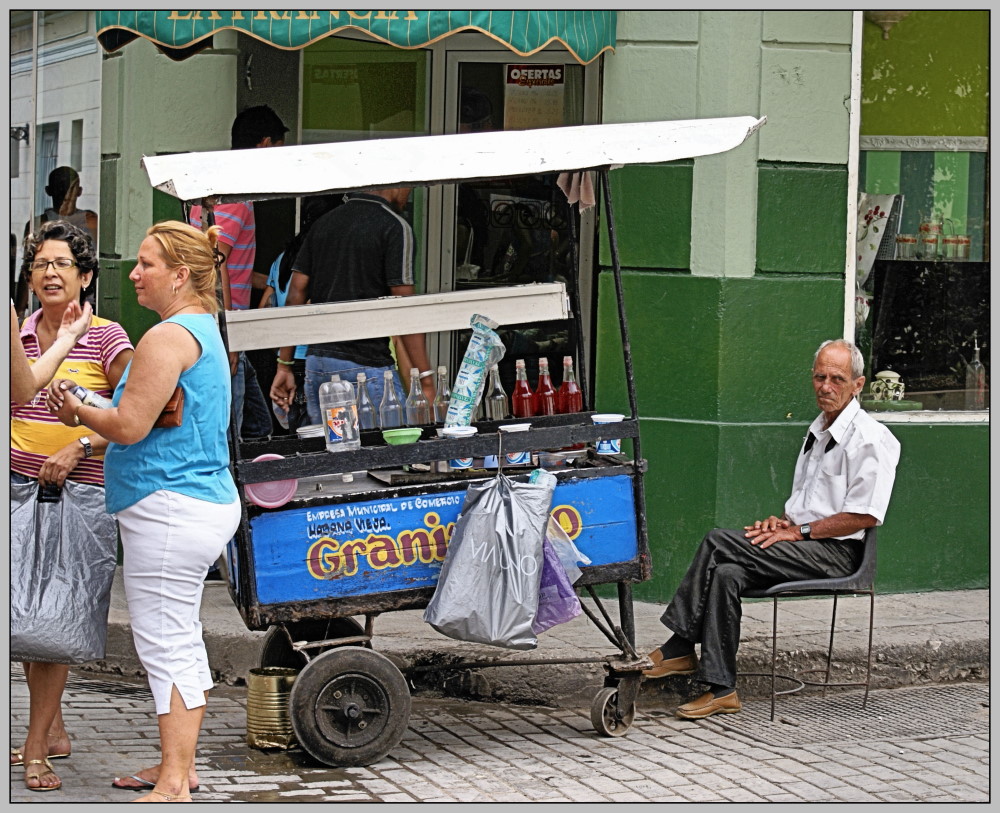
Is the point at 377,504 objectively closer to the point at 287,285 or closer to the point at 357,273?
the point at 357,273

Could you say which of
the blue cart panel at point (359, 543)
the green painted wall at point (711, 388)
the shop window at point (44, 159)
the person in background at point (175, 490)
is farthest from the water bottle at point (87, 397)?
the shop window at point (44, 159)

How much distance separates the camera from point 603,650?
5.88 m

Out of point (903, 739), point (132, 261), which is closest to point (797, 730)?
point (903, 739)

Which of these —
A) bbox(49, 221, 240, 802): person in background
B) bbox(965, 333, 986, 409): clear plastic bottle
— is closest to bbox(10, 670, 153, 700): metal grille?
bbox(49, 221, 240, 802): person in background

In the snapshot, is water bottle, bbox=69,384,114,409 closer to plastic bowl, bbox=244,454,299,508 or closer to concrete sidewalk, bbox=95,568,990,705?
plastic bowl, bbox=244,454,299,508

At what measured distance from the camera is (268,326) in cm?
505

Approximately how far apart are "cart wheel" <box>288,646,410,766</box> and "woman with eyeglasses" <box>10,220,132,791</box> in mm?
772

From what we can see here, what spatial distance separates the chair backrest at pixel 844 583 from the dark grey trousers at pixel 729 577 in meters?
0.03

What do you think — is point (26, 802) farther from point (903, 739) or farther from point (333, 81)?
point (333, 81)

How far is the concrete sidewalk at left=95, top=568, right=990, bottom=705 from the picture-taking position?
563 centimetres

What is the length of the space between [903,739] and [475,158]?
101 inches

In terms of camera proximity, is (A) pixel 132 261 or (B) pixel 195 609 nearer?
(B) pixel 195 609

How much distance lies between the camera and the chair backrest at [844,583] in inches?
204

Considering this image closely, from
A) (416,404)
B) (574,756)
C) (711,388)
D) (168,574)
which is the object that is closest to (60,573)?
(168,574)
